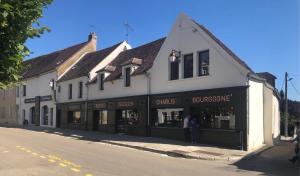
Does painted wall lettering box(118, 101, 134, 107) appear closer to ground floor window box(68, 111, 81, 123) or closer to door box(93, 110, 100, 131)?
door box(93, 110, 100, 131)

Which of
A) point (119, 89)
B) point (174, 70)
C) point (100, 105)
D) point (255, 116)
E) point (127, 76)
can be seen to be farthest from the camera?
point (100, 105)

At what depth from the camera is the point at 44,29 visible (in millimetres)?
8930

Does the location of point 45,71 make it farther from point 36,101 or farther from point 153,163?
point 153,163

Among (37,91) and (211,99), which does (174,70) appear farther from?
(37,91)

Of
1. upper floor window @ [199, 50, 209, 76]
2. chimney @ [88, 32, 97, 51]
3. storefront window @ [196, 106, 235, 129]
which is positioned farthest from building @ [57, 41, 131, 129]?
storefront window @ [196, 106, 235, 129]

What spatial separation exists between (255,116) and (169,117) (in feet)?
18.8

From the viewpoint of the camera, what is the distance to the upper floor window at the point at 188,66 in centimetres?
2342

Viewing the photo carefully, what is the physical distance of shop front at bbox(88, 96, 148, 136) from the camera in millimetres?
26891

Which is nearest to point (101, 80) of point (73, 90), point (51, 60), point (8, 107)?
point (73, 90)

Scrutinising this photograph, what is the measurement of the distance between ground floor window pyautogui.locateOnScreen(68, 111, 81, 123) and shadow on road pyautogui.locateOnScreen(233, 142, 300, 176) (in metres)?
20.4

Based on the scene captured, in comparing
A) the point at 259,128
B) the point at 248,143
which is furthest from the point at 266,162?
the point at 259,128

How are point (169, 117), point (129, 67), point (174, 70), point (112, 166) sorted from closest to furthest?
point (112, 166)
point (174, 70)
point (169, 117)
point (129, 67)

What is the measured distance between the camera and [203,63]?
2272 centimetres

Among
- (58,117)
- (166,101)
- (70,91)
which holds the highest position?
(70,91)
